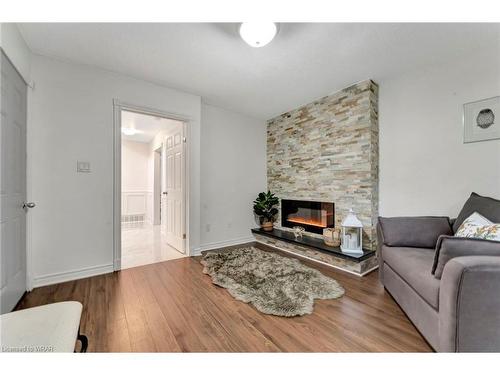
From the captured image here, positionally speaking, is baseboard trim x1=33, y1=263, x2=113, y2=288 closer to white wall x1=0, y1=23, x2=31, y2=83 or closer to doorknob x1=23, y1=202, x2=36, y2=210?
doorknob x1=23, y1=202, x2=36, y2=210

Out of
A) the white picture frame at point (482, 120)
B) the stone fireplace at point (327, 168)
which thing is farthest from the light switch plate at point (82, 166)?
the white picture frame at point (482, 120)

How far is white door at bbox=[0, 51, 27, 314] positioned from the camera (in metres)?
1.52

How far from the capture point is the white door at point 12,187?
4.98 ft

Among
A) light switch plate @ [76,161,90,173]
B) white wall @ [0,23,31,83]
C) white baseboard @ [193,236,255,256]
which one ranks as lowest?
white baseboard @ [193,236,255,256]

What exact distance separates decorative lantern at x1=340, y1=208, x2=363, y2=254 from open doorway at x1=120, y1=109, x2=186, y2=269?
2.26m

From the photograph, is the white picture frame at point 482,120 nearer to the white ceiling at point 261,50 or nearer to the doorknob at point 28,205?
the white ceiling at point 261,50

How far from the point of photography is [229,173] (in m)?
3.68

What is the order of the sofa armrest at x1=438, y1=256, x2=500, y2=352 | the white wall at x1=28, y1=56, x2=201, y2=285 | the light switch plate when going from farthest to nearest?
1. the light switch plate
2. the white wall at x1=28, y1=56, x2=201, y2=285
3. the sofa armrest at x1=438, y1=256, x2=500, y2=352

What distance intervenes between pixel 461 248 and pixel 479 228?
56 centimetres

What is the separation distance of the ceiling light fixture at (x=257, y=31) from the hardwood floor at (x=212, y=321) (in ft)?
7.22

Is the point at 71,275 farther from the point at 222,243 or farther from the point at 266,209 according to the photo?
the point at 266,209

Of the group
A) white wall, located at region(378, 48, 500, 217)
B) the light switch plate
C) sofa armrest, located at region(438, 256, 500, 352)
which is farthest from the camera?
the light switch plate

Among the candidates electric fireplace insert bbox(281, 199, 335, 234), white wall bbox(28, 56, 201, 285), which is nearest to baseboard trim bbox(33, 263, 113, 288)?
white wall bbox(28, 56, 201, 285)

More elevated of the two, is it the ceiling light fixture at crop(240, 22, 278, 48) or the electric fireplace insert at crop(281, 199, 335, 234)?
the ceiling light fixture at crop(240, 22, 278, 48)
